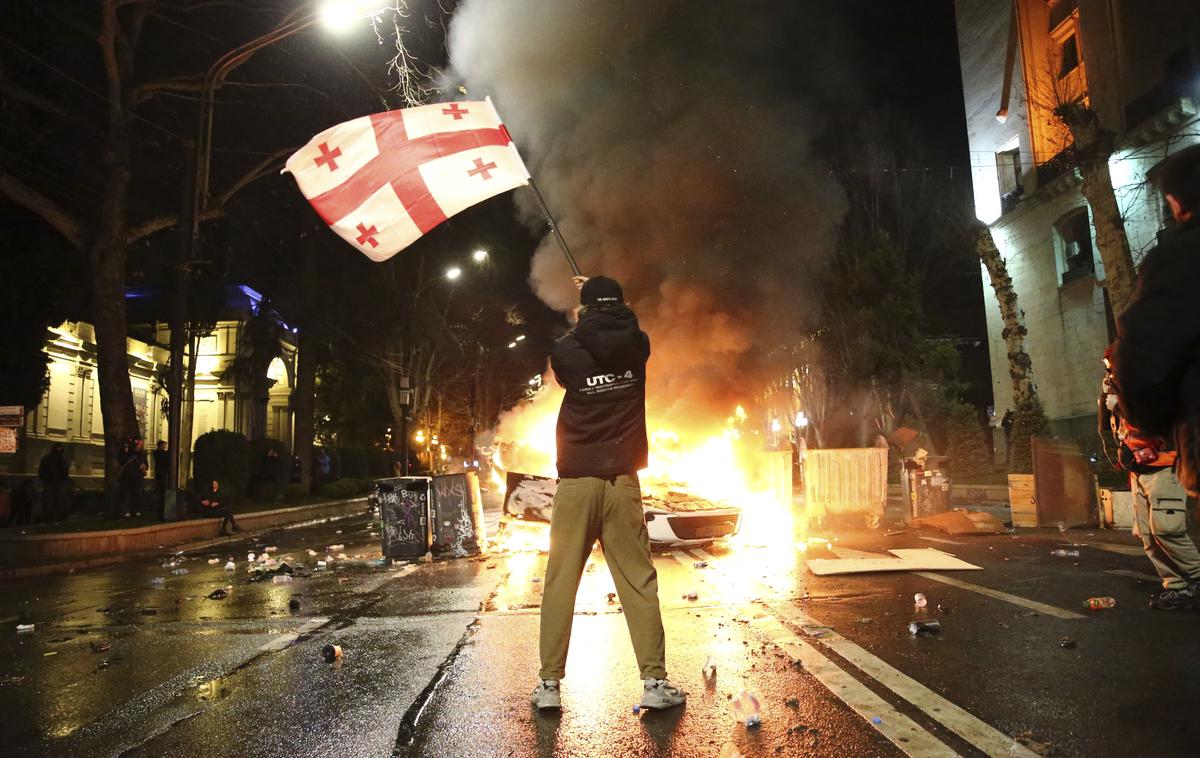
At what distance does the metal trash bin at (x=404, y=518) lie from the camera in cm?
957

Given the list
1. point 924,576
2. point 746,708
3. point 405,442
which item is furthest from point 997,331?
point 746,708

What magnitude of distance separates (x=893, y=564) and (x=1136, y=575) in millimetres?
1837

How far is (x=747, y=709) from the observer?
3217 millimetres

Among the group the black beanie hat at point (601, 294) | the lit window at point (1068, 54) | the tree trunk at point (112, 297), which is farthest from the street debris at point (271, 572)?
the lit window at point (1068, 54)

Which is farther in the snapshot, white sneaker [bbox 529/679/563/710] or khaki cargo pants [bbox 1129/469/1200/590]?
khaki cargo pants [bbox 1129/469/1200/590]

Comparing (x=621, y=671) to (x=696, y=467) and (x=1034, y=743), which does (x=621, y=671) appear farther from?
(x=696, y=467)

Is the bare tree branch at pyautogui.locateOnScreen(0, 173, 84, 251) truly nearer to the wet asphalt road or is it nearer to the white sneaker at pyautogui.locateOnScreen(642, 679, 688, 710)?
the wet asphalt road

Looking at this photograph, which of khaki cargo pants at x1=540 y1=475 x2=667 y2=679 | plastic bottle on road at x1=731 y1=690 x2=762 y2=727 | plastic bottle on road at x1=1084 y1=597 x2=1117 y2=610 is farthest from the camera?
plastic bottle on road at x1=1084 y1=597 x2=1117 y2=610

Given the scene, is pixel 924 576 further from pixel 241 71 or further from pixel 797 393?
pixel 797 393

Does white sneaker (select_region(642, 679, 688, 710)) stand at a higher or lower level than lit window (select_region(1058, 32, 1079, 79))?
lower

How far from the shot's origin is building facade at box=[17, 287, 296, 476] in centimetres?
2575

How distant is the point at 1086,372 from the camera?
849 inches

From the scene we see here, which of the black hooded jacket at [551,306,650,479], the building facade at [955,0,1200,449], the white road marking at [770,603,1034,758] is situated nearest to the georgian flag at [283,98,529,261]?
the black hooded jacket at [551,306,650,479]

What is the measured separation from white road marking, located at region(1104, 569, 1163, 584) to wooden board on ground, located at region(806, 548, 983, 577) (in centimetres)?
101
